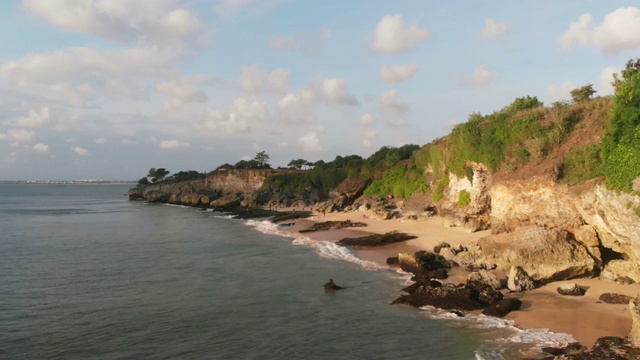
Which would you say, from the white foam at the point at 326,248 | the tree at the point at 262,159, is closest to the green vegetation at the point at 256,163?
the tree at the point at 262,159

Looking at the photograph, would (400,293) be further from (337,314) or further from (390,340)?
(390,340)

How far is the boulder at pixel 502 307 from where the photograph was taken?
48.8 feet

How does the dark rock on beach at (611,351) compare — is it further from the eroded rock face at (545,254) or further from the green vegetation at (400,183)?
the green vegetation at (400,183)

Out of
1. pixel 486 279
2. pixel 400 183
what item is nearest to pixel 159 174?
pixel 400 183

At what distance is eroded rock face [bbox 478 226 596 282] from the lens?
17656mm

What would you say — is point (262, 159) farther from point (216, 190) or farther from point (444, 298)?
point (444, 298)

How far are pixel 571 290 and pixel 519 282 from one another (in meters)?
1.79

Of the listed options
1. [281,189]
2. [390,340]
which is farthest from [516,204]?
[281,189]

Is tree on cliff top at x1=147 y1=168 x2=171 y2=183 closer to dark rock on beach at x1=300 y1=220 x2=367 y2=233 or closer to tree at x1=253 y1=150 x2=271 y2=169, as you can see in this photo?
tree at x1=253 y1=150 x2=271 y2=169

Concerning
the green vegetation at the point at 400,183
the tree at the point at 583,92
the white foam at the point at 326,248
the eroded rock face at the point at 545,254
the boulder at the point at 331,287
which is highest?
the tree at the point at 583,92

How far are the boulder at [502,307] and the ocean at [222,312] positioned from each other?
1.73 feet

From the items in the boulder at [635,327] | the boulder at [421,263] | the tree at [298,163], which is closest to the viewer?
the boulder at [635,327]

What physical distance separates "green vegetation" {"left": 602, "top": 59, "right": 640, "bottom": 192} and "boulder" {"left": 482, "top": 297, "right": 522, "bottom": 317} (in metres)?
5.57

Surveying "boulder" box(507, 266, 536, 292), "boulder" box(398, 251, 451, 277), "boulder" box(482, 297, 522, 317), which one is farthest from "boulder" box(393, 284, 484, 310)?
"boulder" box(398, 251, 451, 277)
